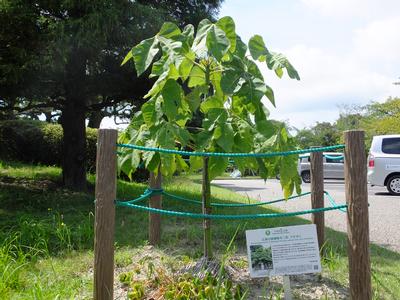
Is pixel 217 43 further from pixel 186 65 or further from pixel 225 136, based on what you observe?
pixel 225 136

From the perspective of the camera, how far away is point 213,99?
3.27 m

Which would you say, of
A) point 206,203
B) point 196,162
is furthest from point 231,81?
point 206,203

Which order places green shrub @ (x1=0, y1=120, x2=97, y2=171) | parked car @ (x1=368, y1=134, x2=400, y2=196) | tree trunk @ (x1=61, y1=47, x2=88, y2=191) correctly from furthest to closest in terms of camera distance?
1. green shrub @ (x1=0, y1=120, x2=97, y2=171)
2. parked car @ (x1=368, y1=134, x2=400, y2=196)
3. tree trunk @ (x1=61, y1=47, x2=88, y2=191)

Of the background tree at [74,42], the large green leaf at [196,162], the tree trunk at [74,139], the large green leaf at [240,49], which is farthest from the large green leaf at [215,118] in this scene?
the tree trunk at [74,139]

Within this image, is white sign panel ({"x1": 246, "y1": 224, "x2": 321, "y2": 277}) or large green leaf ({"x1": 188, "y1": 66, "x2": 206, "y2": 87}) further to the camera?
large green leaf ({"x1": 188, "y1": 66, "x2": 206, "y2": 87})

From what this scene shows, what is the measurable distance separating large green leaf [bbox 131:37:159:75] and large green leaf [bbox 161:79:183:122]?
0.19 m

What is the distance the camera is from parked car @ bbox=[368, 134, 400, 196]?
39.4ft

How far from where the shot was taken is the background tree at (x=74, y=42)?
20.6 feet

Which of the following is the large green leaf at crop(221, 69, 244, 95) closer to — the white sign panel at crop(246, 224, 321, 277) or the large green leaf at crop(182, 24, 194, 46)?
the large green leaf at crop(182, 24, 194, 46)

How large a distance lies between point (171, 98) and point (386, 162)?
1045cm

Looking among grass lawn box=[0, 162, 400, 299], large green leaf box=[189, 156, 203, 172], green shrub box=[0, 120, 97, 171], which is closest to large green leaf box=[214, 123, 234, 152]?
large green leaf box=[189, 156, 203, 172]

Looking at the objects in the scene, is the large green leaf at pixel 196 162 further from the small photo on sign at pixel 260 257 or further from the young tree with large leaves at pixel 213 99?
the small photo on sign at pixel 260 257

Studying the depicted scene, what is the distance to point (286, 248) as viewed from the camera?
290 cm

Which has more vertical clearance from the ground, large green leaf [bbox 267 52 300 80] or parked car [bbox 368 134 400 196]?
large green leaf [bbox 267 52 300 80]
